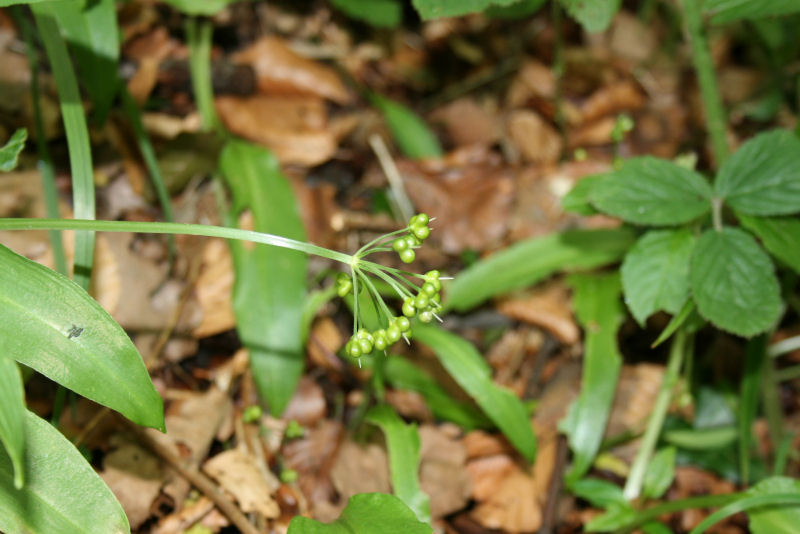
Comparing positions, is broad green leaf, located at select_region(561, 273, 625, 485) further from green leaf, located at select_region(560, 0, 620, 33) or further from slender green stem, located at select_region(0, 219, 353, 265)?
slender green stem, located at select_region(0, 219, 353, 265)

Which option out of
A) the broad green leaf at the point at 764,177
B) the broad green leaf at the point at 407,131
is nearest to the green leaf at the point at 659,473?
the broad green leaf at the point at 764,177

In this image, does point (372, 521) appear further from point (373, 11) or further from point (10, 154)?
point (373, 11)

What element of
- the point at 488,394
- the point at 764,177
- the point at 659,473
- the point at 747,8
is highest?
the point at 747,8

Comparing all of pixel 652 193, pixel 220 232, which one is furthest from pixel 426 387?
pixel 220 232

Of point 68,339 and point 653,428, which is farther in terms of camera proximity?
point 653,428

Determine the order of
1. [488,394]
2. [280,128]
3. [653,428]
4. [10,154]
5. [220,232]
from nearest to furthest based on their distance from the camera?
[220,232] < [10,154] < [488,394] < [653,428] < [280,128]

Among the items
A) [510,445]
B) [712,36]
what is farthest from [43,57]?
[712,36]

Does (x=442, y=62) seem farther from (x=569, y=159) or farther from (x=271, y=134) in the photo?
(x=271, y=134)
